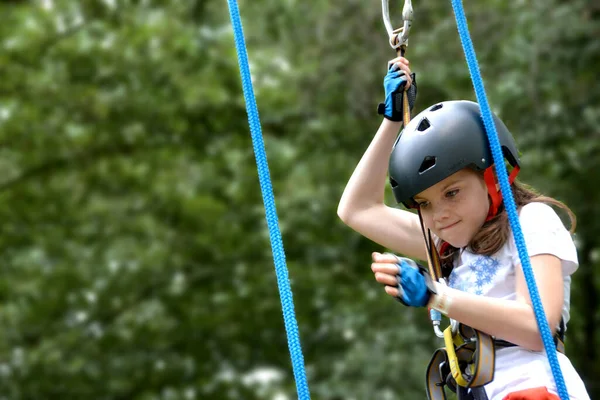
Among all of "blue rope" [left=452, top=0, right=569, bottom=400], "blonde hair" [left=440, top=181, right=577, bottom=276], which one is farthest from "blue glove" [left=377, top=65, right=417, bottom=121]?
"blonde hair" [left=440, top=181, right=577, bottom=276]

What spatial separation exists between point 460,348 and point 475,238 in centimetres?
32

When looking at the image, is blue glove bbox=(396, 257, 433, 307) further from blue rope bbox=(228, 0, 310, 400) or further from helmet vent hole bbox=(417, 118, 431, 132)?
helmet vent hole bbox=(417, 118, 431, 132)

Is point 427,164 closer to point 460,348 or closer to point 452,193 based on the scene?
point 452,193

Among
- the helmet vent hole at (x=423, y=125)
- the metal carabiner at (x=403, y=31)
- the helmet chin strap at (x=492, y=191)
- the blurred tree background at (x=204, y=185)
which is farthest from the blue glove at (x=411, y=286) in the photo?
the blurred tree background at (x=204, y=185)

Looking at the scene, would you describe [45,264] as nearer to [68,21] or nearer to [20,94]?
[20,94]

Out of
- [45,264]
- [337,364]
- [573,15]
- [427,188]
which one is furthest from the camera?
[45,264]

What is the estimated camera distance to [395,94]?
3.00 m

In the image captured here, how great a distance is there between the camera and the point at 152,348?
40.6 ft

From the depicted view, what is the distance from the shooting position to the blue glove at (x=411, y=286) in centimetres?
249

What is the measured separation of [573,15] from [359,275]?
3902 mm

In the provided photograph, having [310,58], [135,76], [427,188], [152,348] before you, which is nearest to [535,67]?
[310,58]

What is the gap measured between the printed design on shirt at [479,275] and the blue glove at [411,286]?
A: 295 mm

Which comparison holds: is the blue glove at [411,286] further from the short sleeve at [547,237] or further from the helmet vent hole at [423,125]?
the helmet vent hole at [423,125]

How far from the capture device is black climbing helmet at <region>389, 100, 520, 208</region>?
276 centimetres
